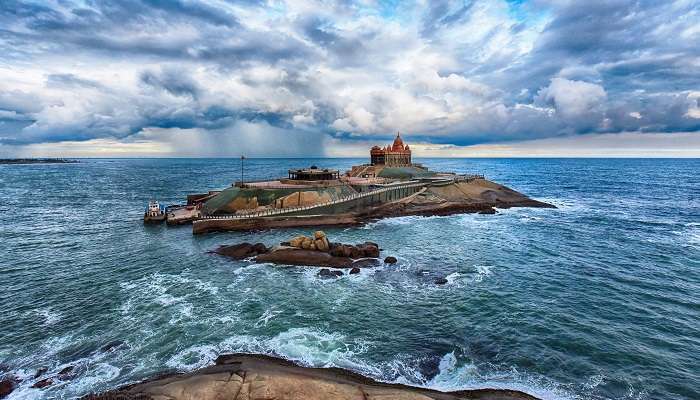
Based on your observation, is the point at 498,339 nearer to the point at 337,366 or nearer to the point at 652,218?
the point at 337,366

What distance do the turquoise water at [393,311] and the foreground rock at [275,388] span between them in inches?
43.9

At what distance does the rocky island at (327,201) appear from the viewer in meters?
57.8

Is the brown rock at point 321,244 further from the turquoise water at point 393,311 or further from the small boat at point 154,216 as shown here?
the small boat at point 154,216

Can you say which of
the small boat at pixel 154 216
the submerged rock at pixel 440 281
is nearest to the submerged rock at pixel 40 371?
the submerged rock at pixel 440 281

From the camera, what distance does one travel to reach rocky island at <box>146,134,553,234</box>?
57750mm

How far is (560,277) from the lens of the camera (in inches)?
1404

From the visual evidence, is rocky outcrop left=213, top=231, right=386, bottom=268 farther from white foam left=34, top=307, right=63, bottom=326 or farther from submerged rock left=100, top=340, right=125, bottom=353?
submerged rock left=100, top=340, right=125, bottom=353

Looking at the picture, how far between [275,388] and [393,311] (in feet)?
43.0

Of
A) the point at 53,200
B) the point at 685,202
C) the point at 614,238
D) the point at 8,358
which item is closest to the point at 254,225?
the point at 8,358

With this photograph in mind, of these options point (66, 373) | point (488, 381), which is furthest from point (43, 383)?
point (488, 381)

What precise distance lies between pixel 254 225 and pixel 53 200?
204ft

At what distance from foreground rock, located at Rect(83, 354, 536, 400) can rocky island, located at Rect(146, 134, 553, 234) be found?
37.0m

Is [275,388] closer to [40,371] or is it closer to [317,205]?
[40,371]

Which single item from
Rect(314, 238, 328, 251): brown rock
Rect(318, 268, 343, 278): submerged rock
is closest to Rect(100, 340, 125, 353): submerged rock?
Rect(318, 268, 343, 278): submerged rock
